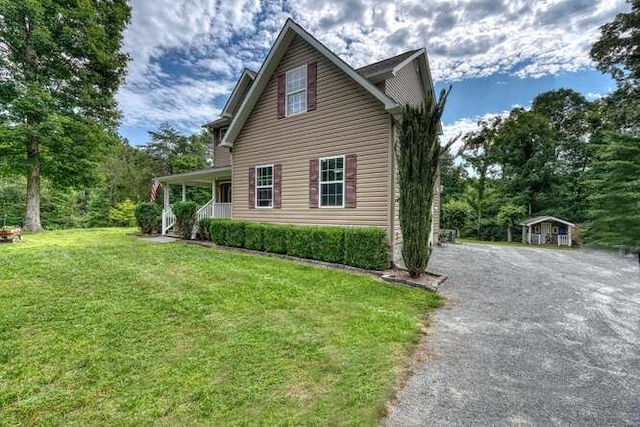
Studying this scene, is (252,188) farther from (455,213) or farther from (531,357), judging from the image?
(455,213)

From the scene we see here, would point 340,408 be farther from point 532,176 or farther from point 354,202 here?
point 532,176

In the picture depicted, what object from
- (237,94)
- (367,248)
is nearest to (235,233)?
(367,248)

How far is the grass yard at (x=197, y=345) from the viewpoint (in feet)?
9.34

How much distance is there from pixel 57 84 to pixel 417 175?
17.7 m

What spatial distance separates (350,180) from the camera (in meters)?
9.00

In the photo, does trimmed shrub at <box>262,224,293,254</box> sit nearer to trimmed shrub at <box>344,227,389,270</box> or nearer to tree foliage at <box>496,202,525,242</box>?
trimmed shrub at <box>344,227,389,270</box>

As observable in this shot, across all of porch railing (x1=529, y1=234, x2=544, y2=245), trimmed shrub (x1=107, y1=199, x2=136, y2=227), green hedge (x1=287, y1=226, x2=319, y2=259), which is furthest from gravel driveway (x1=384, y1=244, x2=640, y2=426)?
trimmed shrub (x1=107, y1=199, x2=136, y2=227)

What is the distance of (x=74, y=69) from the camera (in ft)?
49.5

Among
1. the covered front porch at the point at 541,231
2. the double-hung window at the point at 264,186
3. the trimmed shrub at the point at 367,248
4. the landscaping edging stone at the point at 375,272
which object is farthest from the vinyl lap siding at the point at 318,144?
the covered front porch at the point at 541,231

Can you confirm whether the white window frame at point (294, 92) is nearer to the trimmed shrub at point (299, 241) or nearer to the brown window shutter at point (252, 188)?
the brown window shutter at point (252, 188)

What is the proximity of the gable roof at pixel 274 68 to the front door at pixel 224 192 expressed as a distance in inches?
154

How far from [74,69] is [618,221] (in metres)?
20.4

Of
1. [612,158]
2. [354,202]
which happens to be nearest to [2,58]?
[354,202]

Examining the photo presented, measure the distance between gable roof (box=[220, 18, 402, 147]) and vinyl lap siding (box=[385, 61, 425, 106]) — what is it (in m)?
1.30
